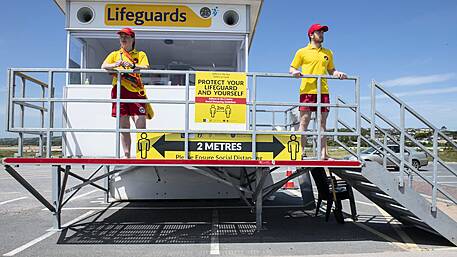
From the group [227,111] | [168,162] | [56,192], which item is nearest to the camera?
[168,162]

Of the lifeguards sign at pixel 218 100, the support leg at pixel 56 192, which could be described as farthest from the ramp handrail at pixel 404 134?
the support leg at pixel 56 192

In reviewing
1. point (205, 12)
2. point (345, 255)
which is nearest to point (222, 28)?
point (205, 12)

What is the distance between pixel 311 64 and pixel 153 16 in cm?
340

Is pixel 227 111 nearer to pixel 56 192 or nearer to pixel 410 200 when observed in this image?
pixel 410 200

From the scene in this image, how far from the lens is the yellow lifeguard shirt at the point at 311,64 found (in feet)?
19.9

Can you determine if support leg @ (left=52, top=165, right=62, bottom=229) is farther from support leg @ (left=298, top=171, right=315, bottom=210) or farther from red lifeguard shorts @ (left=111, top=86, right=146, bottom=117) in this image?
support leg @ (left=298, top=171, right=315, bottom=210)

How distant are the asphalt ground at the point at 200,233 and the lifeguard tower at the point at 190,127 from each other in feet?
1.25

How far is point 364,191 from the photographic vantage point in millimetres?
7234

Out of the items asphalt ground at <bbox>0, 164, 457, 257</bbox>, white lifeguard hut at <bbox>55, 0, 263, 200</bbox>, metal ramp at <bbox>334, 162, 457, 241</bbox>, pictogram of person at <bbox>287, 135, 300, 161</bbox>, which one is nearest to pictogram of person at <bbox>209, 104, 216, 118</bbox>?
pictogram of person at <bbox>287, 135, 300, 161</bbox>

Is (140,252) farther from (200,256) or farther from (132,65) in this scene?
(132,65)

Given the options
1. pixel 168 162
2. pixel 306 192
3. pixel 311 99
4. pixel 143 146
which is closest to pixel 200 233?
pixel 168 162

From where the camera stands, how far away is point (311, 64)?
6.12 meters

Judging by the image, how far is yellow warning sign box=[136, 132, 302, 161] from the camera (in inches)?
224

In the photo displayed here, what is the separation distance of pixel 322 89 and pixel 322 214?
3.48 meters
